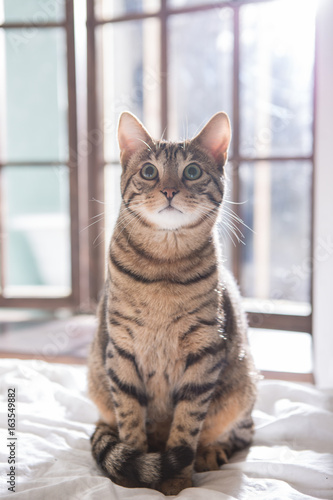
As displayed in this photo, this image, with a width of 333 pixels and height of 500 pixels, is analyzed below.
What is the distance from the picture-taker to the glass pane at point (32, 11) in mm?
2705

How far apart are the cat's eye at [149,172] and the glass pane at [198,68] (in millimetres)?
1429

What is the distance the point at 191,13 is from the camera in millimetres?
2498

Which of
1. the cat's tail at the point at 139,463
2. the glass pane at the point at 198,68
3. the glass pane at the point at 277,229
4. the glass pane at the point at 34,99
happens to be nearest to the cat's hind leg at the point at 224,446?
the cat's tail at the point at 139,463

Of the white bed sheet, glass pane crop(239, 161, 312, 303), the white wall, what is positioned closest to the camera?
the white bed sheet

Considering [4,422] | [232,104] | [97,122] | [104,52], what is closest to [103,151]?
[97,122]

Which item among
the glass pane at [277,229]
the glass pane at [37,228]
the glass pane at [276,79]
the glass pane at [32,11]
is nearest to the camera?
the glass pane at [276,79]

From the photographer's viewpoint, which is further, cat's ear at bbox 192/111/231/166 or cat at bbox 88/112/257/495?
cat's ear at bbox 192/111/231/166

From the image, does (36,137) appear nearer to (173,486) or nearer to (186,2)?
(186,2)

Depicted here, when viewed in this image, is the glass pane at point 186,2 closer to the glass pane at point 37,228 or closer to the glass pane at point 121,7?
the glass pane at point 121,7

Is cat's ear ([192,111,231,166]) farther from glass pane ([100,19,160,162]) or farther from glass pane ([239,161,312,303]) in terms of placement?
glass pane ([100,19,160,162])

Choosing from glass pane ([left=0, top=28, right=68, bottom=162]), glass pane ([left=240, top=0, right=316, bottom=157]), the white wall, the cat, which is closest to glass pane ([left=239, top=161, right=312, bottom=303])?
glass pane ([left=240, top=0, right=316, bottom=157])

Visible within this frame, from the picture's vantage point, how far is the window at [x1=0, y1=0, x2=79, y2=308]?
271 centimetres

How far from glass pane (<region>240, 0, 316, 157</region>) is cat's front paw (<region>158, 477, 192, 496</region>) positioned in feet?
5.85

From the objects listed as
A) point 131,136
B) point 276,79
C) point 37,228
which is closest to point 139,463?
point 131,136
